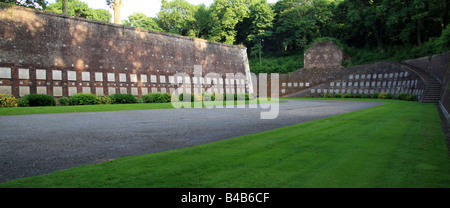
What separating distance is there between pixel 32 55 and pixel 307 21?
4715 centimetres

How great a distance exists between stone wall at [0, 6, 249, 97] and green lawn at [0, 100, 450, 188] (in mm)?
20514

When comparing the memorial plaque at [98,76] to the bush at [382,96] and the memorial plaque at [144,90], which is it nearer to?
the memorial plaque at [144,90]

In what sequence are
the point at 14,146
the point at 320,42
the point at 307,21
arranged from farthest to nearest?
1. the point at 307,21
2. the point at 320,42
3. the point at 14,146

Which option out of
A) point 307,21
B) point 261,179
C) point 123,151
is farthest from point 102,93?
point 307,21

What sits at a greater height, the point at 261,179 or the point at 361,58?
the point at 361,58

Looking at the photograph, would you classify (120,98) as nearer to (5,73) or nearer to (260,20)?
(5,73)

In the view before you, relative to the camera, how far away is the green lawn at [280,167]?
3.39m

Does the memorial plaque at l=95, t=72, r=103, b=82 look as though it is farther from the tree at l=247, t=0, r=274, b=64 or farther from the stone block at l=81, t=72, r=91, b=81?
the tree at l=247, t=0, r=274, b=64

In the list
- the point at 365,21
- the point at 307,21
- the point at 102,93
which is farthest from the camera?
the point at 307,21

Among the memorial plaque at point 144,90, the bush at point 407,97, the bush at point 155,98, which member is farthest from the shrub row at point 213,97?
the bush at point 407,97

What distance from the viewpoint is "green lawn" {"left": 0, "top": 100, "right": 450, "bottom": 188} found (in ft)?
11.1

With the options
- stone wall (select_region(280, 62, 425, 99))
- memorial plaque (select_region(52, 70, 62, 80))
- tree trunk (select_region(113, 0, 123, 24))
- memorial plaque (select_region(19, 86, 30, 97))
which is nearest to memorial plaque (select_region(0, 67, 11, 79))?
memorial plaque (select_region(19, 86, 30, 97))

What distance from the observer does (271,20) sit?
60406 millimetres
